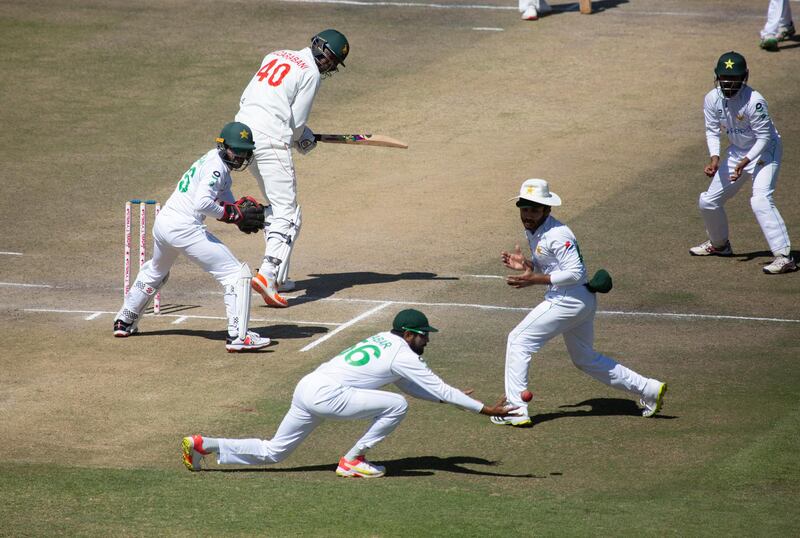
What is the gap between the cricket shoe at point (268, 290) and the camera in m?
13.9

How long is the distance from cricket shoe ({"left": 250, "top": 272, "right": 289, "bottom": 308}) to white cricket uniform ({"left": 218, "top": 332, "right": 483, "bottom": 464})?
468 centimetres

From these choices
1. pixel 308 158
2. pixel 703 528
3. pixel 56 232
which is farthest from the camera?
pixel 308 158

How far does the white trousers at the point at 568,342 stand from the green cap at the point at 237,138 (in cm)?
364

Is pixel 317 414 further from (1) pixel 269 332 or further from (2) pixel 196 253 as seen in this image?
(1) pixel 269 332

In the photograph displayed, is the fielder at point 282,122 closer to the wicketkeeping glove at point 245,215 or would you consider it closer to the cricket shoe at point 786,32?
the wicketkeeping glove at point 245,215

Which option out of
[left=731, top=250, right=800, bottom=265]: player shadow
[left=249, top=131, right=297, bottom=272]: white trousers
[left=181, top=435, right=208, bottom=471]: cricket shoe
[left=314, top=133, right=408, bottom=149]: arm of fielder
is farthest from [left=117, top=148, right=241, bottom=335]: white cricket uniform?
[left=731, top=250, right=800, bottom=265]: player shadow

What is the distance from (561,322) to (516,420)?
2.97 feet

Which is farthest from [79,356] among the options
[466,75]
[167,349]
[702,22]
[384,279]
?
[702,22]

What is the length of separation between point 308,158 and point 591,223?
5333 millimetres

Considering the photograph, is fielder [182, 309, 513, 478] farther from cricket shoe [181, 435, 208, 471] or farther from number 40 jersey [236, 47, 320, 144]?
number 40 jersey [236, 47, 320, 144]

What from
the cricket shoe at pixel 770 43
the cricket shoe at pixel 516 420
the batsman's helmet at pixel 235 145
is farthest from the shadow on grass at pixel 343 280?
the cricket shoe at pixel 770 43

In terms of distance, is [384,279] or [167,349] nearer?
[167,349]

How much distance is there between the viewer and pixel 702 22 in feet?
82.8

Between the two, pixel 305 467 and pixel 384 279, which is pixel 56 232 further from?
pixel 305 467
